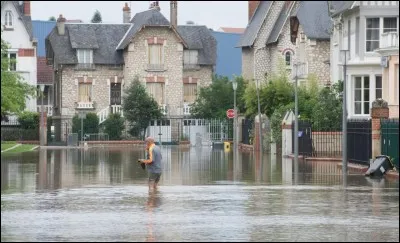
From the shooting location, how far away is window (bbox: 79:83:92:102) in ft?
308

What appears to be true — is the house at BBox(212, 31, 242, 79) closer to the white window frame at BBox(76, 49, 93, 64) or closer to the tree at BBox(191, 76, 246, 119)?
the white window frame at BBox(76, 49, 93, 64)

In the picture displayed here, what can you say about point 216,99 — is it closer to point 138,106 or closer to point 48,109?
point 138,106

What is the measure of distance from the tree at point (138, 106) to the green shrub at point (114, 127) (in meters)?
0.83

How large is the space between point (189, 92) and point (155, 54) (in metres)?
4.56

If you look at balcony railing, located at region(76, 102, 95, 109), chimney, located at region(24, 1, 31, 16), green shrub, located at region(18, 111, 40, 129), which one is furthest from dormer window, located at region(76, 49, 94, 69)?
green shrub, located at region(18, 111, 40, 129)

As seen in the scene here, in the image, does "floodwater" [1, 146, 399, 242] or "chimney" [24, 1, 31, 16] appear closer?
"floodwater" [1, 146, 399, 242]

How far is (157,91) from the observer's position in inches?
3718

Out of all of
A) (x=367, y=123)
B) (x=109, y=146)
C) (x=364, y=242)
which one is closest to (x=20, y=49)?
(x=109, y=146)

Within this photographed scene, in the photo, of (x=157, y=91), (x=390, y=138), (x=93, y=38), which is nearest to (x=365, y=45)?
(x=390, y=138)

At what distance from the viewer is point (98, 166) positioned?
4788cm

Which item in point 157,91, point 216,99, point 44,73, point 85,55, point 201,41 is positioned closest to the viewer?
point 216,99

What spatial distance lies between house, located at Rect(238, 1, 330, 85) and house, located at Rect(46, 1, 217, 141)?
5025 millimetres

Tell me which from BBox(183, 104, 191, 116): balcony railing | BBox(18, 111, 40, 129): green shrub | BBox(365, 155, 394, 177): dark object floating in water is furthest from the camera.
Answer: BBox(183, 104, 191, 116): balcony railing

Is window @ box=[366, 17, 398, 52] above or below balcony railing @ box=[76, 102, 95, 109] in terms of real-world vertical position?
above
